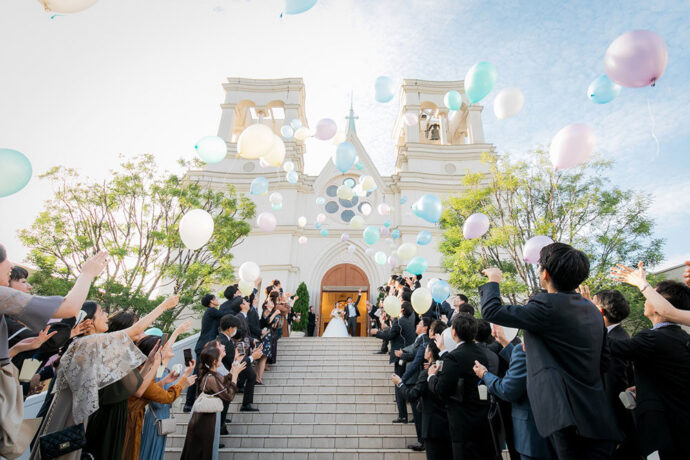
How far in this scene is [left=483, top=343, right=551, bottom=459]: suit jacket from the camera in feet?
8.59

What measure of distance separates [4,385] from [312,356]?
8187 millimetres

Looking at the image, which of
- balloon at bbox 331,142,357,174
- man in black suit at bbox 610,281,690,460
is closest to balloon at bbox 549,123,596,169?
man in black suit at bbox 610,281,690,460

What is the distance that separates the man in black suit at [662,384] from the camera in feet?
8.55

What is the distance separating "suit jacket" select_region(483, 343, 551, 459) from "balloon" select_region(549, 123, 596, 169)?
3316mm

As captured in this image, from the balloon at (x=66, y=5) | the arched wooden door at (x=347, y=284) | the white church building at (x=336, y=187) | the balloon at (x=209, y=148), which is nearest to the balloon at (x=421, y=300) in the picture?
the balloon at (x=209, y=148)

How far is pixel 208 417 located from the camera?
3670mm

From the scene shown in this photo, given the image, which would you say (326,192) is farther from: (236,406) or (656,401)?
(656,401)

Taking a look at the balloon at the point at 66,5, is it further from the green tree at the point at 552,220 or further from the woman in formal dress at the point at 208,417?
the green tree at the point at 552,220

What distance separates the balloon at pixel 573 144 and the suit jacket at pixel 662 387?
285 cm

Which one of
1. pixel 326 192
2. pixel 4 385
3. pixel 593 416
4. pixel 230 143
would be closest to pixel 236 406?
pixel 4 385

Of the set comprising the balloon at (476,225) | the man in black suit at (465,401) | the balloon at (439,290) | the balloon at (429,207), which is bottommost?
the man in black suit at (465,401)

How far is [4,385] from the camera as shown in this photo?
187 cm

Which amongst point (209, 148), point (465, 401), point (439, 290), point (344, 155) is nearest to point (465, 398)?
point (465, 401)

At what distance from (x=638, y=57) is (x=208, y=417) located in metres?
6.08
